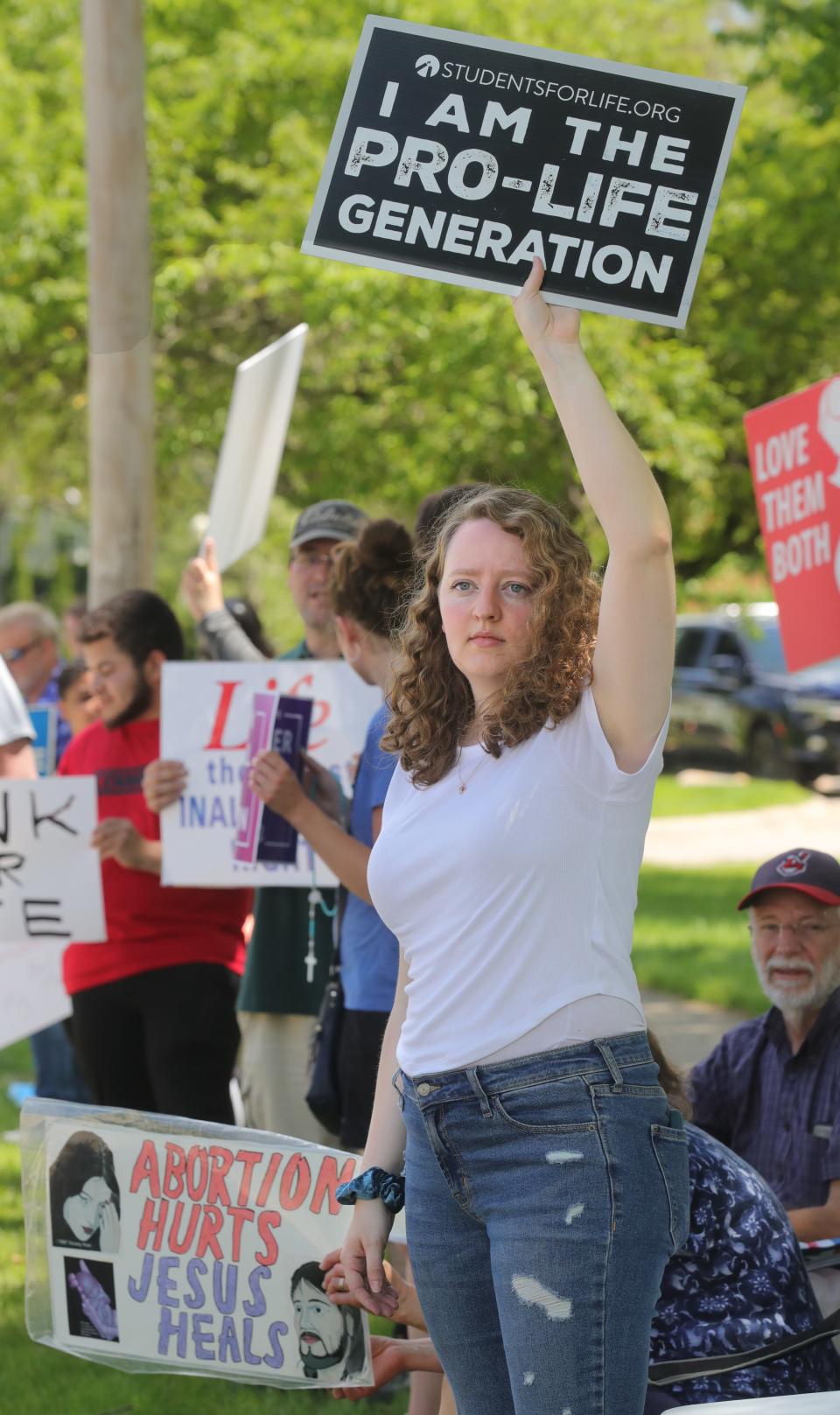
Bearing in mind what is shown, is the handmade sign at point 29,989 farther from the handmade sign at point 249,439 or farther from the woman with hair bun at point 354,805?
the woman with hair bun at point 354,805

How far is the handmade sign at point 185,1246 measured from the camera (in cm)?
333

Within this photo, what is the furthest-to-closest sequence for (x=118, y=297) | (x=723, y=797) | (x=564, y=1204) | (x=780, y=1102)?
(x=723, y=797)
(x=118, y=297)
(x=780, y=1102)
(x=564, y=1204)

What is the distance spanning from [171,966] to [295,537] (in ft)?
4.01

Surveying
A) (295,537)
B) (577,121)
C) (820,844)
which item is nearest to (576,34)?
(820,844)

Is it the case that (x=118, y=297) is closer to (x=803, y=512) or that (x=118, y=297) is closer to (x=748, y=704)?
(x=803, y=512)

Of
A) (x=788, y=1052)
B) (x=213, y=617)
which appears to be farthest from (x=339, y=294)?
(x=788, y=1052)

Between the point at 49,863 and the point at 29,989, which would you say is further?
the point at 29,989

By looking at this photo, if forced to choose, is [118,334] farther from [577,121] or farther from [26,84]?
[26,84]

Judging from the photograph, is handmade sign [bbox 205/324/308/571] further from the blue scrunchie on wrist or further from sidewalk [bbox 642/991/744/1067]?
the blue scrunchie on wrist

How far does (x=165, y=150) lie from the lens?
52.1 feet

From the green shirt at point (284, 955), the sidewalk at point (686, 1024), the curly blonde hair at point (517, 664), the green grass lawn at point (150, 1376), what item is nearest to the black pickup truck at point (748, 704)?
the green grass lawn at point (150, 1376)

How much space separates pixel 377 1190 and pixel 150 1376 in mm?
2212

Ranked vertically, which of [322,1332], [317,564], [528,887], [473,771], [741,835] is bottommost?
[322,1332]

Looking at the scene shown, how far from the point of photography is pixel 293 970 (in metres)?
4.70
